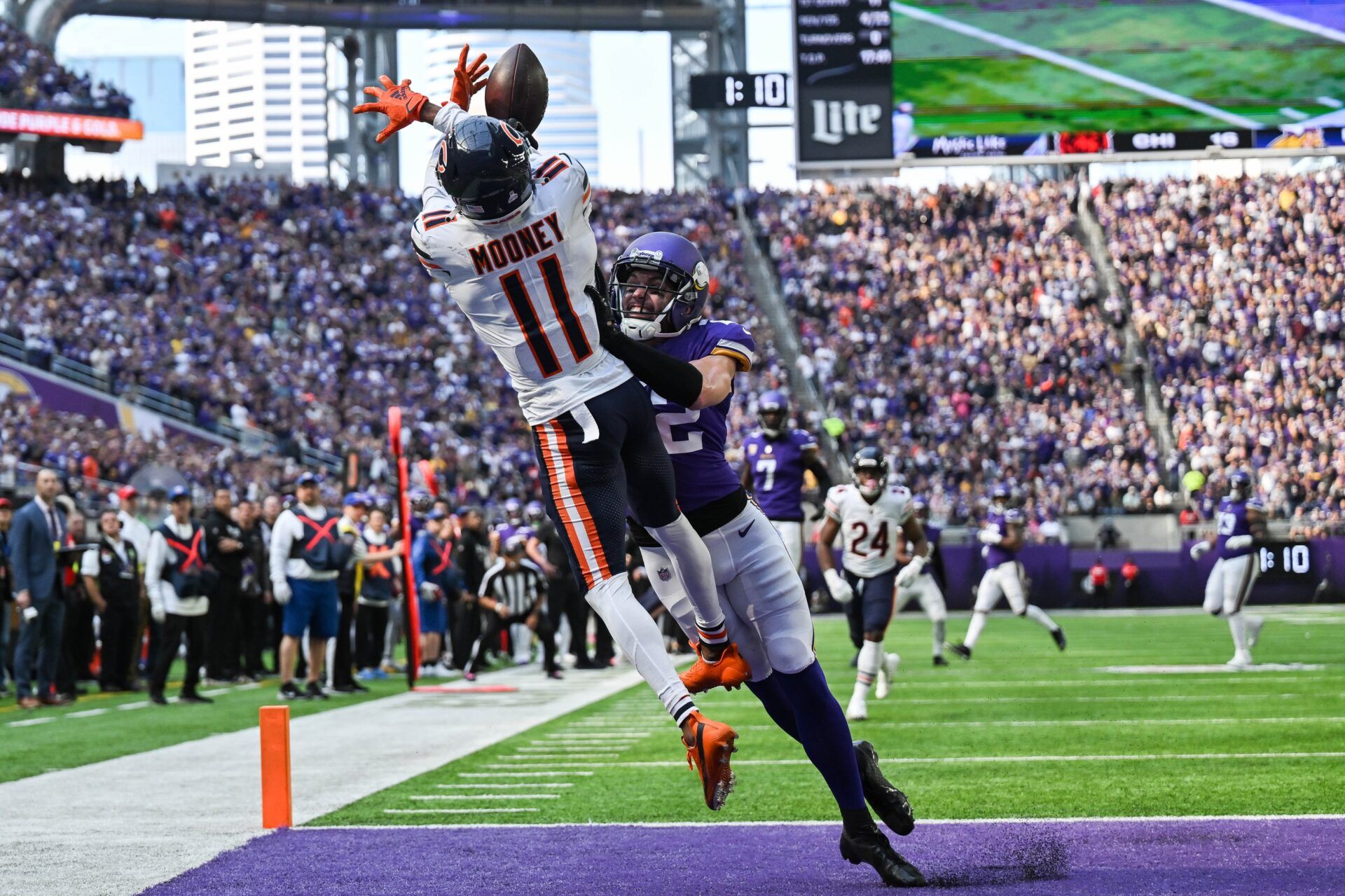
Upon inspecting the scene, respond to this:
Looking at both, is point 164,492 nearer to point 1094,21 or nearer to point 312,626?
point 312,626

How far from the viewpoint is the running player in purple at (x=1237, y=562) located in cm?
1477

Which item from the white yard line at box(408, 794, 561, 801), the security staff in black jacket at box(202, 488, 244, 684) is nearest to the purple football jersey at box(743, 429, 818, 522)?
the white yard line at box(408, 794, 561, 801)

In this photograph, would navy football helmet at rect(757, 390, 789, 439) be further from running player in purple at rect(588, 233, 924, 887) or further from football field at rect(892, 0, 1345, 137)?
football field at rect(892, 0, 1345, 137)

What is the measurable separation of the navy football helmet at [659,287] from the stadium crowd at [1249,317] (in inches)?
1001

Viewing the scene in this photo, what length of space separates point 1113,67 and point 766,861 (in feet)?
46.2

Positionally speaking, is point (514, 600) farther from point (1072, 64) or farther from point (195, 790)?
point (195, 790)

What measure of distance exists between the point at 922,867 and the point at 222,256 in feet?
105

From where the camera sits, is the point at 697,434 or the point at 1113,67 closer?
the point at 697,434

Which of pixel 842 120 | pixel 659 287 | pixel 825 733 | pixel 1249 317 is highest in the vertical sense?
pixel 842 120

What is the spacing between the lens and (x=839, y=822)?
6473mm

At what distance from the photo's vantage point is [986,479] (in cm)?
3189

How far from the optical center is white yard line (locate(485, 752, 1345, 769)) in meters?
8.20

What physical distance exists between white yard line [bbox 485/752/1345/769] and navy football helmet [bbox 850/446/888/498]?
328 centimetres

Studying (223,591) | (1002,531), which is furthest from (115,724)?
(1002,531)
